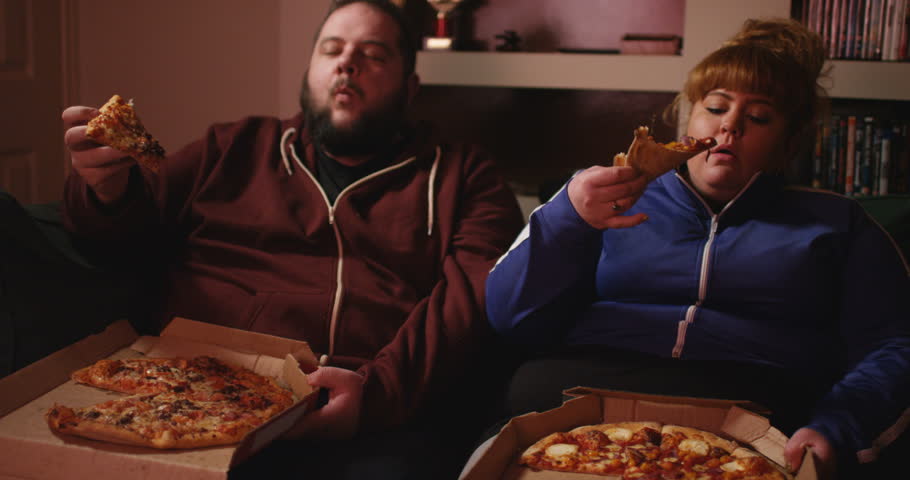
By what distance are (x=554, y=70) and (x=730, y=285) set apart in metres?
1.25

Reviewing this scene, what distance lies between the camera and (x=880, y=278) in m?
1.48

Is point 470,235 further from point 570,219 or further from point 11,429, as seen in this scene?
point 11,429

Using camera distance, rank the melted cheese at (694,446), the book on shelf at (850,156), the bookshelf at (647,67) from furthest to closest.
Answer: the book on shelf at (850,156) → the bookshelf at (647,67) → the melted cheese at (694,446)

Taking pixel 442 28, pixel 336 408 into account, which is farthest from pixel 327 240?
pixel 442 28

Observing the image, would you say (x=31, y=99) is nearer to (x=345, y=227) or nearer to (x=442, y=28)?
(x=442, y=28)

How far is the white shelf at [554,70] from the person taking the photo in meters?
2.49

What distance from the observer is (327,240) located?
70.4 inches

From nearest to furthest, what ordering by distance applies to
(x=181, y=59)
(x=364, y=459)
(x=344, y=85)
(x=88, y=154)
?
(x=364, y=459)
(x=88, y=154)
(x=344, y=85)
(x=181, y=59)

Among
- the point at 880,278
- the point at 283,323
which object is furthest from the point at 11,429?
the point at 880,278

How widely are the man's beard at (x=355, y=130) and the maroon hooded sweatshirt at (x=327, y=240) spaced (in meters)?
0.05

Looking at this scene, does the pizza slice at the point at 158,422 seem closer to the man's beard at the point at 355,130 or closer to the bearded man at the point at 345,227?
the bearded man at the point at 345,227

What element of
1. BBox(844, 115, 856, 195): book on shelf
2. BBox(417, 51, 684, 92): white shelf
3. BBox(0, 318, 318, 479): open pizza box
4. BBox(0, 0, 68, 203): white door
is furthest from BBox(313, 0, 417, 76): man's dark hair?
BBox(0, 0, 68, 203): white door

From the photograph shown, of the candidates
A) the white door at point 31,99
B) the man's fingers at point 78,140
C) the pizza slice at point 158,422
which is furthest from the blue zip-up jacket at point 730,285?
the white door at point 31,99

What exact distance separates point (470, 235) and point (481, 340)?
256mm
